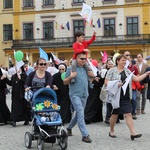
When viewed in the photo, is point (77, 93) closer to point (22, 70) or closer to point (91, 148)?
point (91, 148)

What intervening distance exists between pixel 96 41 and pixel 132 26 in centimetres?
395

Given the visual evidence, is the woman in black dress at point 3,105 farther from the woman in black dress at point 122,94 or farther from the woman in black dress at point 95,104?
the woman in black dress at point 122,94

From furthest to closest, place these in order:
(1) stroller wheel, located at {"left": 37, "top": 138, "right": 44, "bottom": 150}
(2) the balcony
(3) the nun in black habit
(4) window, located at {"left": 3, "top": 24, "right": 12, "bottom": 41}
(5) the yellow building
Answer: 1. (4) window, located at {"left": 3, "top": 24, "right": 12, "bottom": 41}
2. (5) the yellow building
3. (2) the balcony
4. (3) the nun in black habit
5. (1) stroller wheel, located at {"left": 37, "top": 138, "right": 44, "bottom": 150}

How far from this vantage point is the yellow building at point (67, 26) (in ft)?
134

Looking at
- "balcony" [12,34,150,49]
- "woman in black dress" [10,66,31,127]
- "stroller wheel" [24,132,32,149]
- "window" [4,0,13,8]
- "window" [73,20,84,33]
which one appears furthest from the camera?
"window" [4,0,13,8]

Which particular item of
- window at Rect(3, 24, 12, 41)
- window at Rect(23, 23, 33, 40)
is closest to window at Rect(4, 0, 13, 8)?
window at Rect(3, 24, 12, 41)

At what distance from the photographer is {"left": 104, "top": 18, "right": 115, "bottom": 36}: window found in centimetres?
4200

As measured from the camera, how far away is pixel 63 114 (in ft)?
37.9

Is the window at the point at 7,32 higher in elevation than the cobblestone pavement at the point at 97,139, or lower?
higher

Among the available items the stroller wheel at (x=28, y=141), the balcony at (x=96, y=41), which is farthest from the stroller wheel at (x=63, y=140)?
the balcony at (x=96, y=41)

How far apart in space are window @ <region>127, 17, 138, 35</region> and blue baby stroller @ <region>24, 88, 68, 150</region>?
33797 millimetres

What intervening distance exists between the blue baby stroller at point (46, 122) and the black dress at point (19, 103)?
3.30m

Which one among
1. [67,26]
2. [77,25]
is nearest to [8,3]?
[67,26]

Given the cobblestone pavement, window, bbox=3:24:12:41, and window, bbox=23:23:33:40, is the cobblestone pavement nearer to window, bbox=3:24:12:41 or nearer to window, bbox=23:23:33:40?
window, bbox=23:23:33:40
